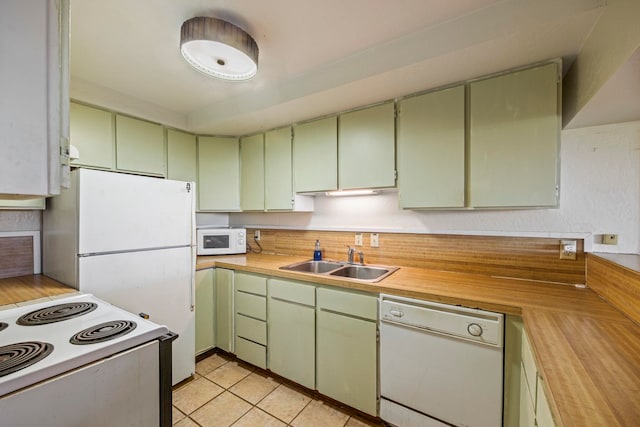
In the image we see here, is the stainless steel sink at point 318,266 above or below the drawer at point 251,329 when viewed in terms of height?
above

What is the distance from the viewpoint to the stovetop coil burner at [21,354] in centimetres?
82

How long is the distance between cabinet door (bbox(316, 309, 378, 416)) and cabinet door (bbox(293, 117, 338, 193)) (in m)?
1.08

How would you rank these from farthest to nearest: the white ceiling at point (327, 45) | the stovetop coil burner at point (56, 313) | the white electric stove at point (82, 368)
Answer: the white ceiling at point (327, 45) → the stovetop coil burner at point (56, 313) → the white electric stove at point (82, 368)

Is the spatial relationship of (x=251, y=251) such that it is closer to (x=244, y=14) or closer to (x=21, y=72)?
(x=244, y=14)

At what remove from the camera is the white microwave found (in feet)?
9.02

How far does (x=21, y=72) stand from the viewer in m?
0.56

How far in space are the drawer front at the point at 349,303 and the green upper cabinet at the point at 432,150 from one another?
75 cm

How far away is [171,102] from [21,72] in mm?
2219

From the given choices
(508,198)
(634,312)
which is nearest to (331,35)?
(508,198)

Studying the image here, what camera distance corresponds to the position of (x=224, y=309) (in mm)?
2471

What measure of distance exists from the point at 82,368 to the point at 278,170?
2.03 metres

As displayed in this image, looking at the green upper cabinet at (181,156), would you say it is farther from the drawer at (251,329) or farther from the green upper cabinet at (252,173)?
the drawer at (251,329)

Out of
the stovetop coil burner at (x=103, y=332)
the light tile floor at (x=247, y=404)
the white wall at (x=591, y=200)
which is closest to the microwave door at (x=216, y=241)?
the light tile floor at (x=247, y=404)

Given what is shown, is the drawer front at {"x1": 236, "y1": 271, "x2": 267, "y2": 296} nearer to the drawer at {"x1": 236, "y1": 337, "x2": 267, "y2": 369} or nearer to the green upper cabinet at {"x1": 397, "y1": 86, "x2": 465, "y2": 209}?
the drawer at {"x1": 236, "y1": 337, "x2": 267, "y2": 369}
